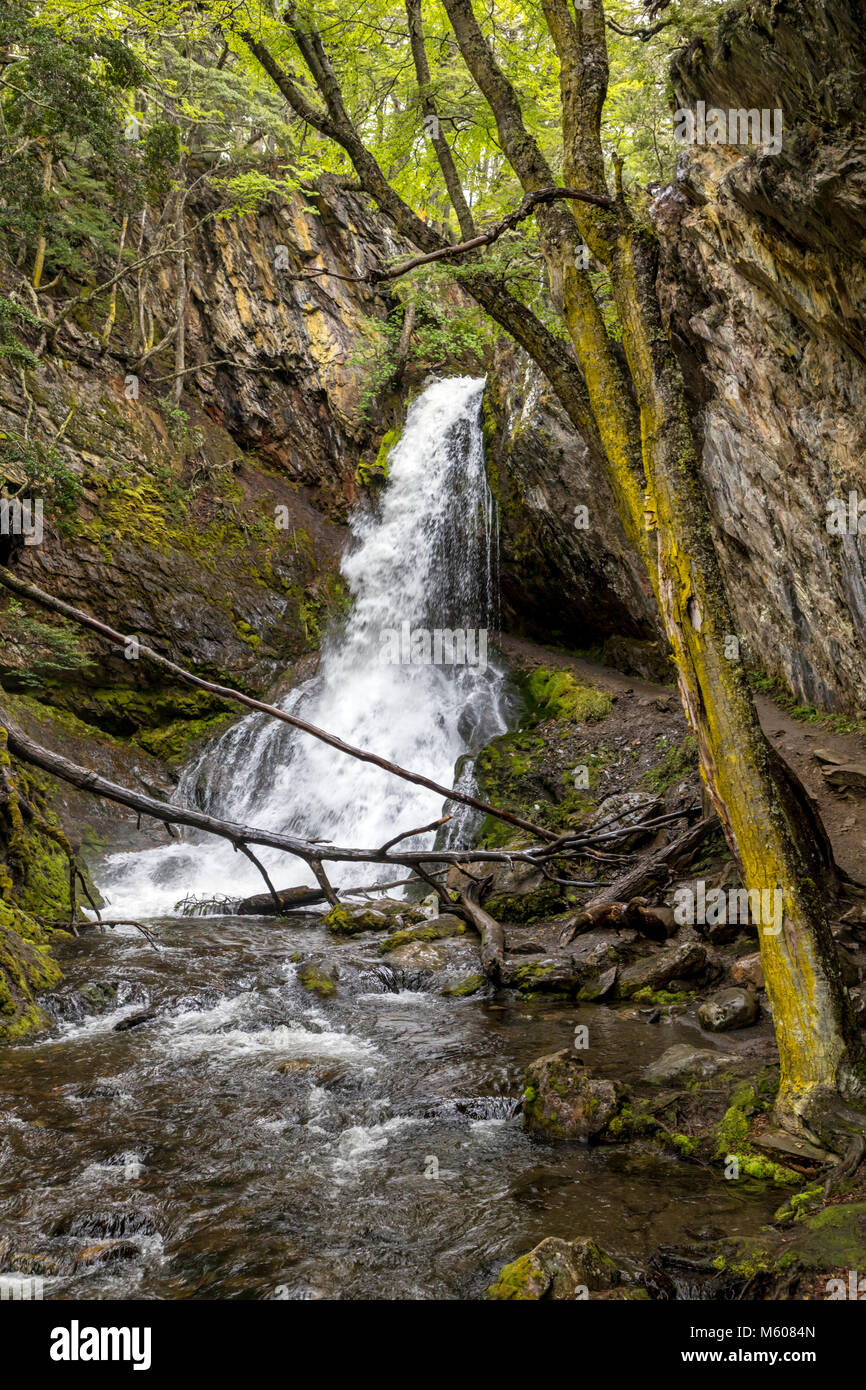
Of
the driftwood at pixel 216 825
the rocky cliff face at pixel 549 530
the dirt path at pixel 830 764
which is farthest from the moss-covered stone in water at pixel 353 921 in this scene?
the driftwood at pixel 216 825

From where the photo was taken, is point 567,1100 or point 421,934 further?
point 421,934

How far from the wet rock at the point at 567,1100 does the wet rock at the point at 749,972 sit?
1909 millimetres

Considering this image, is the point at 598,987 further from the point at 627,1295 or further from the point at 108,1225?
the point at 108,1225

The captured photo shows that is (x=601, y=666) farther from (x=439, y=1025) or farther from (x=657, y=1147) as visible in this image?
(x=657, y=1147)

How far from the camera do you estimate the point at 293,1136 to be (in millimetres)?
4633

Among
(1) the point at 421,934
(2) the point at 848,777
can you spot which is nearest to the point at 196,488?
(1) the point at 421,934

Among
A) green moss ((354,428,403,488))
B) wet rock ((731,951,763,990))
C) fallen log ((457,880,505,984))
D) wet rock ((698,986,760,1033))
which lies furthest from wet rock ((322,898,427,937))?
green moss ((354,428,403,488))

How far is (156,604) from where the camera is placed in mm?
15750

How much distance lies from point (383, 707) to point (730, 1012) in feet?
37.1

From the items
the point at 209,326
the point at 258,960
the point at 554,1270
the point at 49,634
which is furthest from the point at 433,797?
the point at 209,326

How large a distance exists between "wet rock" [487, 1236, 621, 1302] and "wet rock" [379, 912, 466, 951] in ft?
18.7

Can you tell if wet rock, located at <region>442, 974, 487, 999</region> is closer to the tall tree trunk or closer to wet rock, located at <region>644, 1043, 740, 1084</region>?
wet rock, located at <region>644, 1043, 740, 1084</region>

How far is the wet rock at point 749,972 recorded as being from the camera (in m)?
6.10

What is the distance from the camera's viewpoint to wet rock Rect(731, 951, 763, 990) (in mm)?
6102
